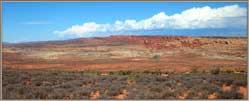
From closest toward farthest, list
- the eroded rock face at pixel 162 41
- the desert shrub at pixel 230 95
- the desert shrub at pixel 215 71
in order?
1. the desert shrub at pixel 230 95
2. the desert shrub at pixel 215 71
3. the eroded rock face at pixel 162 41

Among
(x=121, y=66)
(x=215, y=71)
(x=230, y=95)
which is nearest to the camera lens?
(x=230, y=95)

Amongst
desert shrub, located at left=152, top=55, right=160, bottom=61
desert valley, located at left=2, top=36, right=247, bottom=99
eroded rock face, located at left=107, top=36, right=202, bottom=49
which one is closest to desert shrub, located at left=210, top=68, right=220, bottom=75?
desert valley, located at left=2, top=36, right=247, bottom=99

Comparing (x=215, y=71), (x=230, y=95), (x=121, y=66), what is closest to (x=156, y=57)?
(x=121, y=66)

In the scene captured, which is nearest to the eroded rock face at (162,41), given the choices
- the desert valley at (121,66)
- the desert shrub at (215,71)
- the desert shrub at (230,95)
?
the desert valley at (121,66)

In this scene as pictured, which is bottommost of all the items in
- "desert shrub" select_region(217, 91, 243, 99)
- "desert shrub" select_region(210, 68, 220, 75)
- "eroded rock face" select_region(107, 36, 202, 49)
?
"desert shrub" select_region(217, 91, 243, 99)

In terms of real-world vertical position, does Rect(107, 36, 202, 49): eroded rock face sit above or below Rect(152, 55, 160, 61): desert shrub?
above

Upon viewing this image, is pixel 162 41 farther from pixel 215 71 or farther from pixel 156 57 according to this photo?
pixel 215 71

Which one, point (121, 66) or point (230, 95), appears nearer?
point (230, 95)

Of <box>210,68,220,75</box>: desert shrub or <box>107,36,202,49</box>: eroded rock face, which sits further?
<box>107,36,202,49</box>: eroded rock face

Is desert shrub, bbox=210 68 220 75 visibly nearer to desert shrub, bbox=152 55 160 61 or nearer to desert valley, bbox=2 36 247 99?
desert valley, bbox=2 36 247 99

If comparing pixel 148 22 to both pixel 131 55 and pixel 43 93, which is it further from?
pixel 43 93

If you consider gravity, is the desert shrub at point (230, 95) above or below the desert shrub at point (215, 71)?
below

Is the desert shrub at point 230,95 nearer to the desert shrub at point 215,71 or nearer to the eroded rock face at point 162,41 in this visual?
the desert shrub at point 215,71

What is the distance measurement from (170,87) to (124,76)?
1.01 metres
